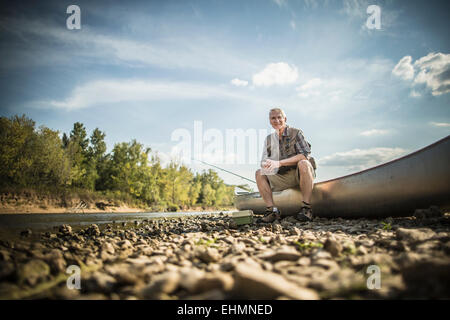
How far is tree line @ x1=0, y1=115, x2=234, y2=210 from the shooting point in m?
22.3

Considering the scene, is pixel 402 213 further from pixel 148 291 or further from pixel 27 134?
pixel 27 134

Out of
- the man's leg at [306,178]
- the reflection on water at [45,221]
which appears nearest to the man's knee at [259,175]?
the man's leg at [306,178]

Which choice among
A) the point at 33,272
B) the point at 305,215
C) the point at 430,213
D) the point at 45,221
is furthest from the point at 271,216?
the point at 45,221

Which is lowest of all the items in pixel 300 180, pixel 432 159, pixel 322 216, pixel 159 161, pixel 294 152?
pixel 322 216

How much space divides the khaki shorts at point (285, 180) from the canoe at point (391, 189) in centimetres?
18

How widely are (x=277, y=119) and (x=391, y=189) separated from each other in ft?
6.60

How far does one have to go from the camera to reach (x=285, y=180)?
405 centimetres

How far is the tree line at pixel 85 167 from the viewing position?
22.3m

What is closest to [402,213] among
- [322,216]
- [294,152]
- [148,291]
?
[322,216]

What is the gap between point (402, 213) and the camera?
294 cm

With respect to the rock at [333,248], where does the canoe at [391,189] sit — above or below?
above

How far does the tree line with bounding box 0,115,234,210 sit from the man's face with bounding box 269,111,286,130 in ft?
91.5

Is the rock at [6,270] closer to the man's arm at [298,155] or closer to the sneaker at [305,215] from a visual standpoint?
the man's arm at [298,155]
